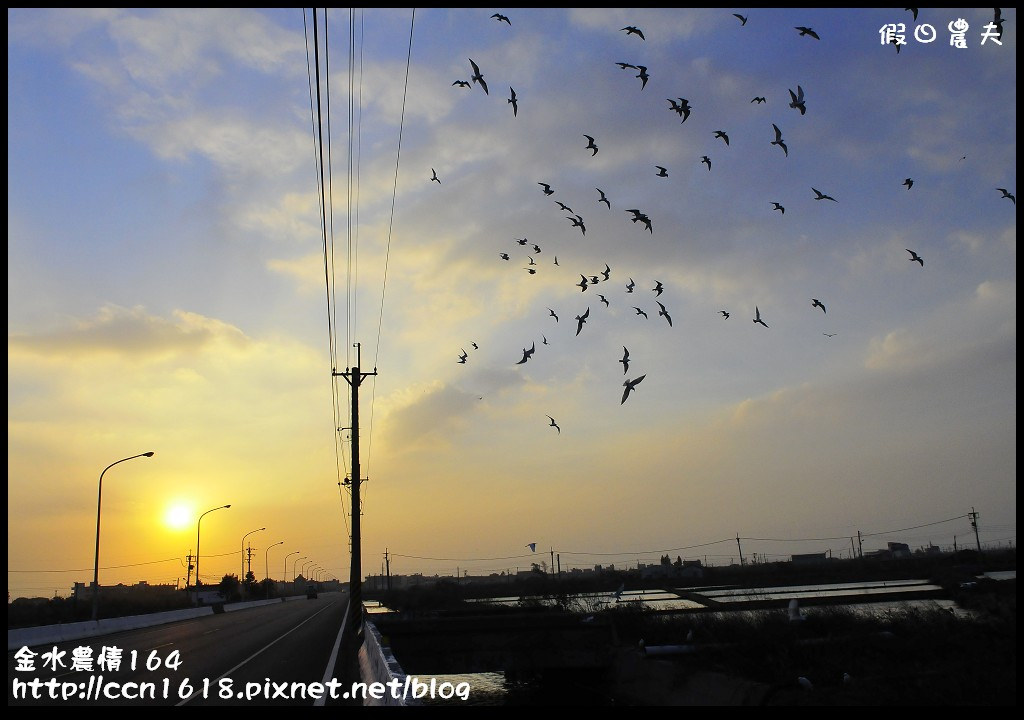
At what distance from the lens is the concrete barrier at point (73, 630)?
33.6 metres

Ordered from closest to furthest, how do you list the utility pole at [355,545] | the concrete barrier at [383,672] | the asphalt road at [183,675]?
the concrete barrier at [383,672] → the asphalt road at [183,675] → the utility pole at [355,545]

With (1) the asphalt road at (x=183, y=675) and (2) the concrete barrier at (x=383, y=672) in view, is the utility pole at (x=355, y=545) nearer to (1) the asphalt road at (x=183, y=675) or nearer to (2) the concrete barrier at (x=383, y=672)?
(1) the asphalt road at (x=183, y=675)

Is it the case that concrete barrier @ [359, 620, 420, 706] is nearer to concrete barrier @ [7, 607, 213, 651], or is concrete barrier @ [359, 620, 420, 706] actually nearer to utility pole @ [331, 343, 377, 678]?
utility pole @ [331, 343, 377, 678]

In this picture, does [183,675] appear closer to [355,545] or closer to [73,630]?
[355,545]

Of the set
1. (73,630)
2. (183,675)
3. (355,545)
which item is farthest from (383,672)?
(73,630)

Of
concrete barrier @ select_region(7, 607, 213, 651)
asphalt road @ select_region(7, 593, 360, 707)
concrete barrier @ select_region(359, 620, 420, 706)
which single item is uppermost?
concrete barrier @ select_region(359, 620, 420, 706)

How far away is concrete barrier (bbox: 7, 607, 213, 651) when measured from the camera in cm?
3356

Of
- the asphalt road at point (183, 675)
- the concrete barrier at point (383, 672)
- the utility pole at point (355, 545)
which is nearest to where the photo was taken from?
the concrete barrier at point (383, 672)

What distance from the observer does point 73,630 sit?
1556 inches

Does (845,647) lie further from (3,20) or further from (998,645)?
(3,20)

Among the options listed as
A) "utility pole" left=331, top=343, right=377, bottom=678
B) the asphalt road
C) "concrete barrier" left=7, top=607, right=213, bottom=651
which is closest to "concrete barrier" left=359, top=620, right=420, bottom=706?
the asphalt road

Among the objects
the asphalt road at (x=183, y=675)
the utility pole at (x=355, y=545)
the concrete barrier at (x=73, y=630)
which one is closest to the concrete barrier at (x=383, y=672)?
the asphalt road at (x=183, y=675)

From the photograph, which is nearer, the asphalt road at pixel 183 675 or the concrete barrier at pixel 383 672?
the concrete barrier at pixel 383 672

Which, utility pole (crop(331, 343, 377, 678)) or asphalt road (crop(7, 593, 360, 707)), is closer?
asphalt road (crop(7, 593, 360, 707))
